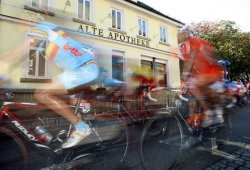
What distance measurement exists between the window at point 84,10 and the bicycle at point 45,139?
1043 centimetres

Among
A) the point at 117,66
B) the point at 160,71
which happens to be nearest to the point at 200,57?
the point at 117,66

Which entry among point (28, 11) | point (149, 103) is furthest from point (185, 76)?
point (28, 11)

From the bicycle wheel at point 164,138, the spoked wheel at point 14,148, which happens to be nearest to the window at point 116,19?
the bicycle wheel at point 164,138

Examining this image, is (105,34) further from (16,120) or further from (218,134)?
(16,120)

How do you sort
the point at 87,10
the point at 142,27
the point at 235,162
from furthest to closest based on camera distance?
1. the point at 142,27
2. the point at 87,10
3. the point at 235,162

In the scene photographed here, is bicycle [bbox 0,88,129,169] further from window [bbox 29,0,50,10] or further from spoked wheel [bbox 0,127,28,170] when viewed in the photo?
window [bbox 29,0,50,10]

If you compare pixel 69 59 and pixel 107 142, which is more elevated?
pixel 69 59

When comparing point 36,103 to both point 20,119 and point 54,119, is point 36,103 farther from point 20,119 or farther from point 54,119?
point 54,119

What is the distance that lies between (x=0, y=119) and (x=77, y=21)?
34.1ft

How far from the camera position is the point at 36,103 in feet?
8.98

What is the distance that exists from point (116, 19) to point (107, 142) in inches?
485

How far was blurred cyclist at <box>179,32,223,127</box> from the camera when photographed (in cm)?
400

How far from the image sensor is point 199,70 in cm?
413

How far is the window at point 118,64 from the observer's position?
1375cm
